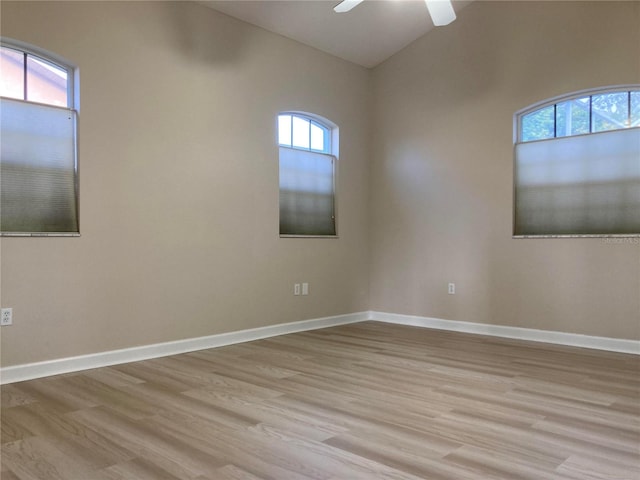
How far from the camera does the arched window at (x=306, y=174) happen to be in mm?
5289

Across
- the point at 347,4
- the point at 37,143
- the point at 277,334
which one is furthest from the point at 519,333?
the point at 37,143

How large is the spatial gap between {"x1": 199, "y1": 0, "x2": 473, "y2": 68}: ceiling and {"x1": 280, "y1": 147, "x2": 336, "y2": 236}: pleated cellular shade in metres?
1.25

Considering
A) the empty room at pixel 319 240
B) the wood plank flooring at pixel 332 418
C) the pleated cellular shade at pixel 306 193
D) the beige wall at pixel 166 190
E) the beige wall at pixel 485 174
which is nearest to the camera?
the wood plank flooring at pixel 332 418

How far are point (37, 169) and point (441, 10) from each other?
10.3 ft

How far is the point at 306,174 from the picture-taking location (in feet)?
18.1

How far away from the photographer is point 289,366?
12.3 ft

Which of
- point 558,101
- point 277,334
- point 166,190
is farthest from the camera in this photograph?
point 277,334

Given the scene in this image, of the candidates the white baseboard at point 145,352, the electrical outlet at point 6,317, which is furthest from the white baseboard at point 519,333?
the electrical outlet at point 6,317

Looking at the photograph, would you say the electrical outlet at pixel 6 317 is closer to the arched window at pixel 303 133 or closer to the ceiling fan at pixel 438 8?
the arched window at pixel 303 133

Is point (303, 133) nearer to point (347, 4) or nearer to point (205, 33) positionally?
point (205, 33)

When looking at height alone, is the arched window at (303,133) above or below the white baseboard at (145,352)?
above

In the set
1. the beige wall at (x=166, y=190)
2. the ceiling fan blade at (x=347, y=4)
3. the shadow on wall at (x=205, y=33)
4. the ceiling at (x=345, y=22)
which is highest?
the ceiling at (x=345, y=22)

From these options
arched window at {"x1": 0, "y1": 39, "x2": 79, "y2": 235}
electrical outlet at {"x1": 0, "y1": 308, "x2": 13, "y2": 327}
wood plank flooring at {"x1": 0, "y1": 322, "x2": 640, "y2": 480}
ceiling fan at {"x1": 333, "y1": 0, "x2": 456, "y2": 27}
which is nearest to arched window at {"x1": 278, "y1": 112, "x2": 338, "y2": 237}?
wood plank flooring at {"x1": 0, "y1": 322, "x2": 640, "y2": 480}

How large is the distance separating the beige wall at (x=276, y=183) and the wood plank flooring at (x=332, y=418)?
1.89 ft
